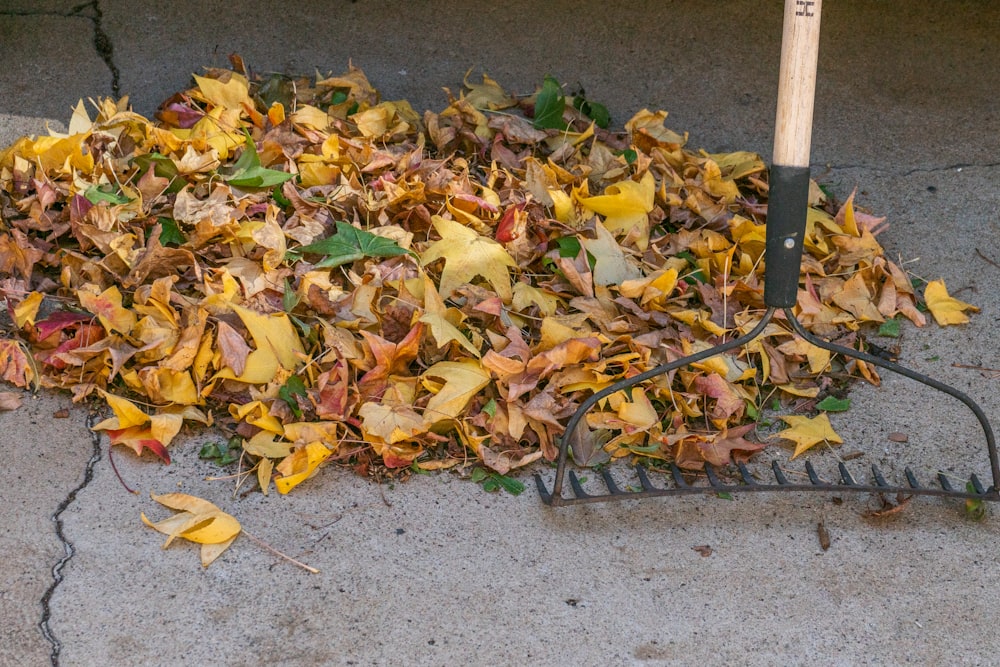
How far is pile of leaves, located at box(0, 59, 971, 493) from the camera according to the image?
1.94 meters

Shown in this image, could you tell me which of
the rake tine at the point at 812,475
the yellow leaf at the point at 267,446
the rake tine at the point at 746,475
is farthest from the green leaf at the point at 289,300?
the rake tine at the point at 812,475

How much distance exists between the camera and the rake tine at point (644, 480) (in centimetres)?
184

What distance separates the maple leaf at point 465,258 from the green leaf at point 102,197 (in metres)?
0.71

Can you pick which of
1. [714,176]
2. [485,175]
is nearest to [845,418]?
[714,176]

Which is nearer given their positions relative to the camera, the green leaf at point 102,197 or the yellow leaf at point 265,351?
the yellow leaf at point 265,351

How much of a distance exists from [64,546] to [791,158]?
1.44 m

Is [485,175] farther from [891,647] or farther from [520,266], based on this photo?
[891,647]

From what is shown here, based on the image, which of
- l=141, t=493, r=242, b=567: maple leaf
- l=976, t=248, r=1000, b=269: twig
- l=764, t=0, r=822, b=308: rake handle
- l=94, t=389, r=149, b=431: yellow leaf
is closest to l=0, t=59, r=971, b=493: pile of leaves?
l=94, t=389, r=149, b=431: yellow leaf

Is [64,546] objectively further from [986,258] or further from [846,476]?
[986,258]

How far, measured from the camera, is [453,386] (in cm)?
192

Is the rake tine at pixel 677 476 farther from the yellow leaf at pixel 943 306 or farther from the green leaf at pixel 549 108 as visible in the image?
the green leaf at pixel 549 108

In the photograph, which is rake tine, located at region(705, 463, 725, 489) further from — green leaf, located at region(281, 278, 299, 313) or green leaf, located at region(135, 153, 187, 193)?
green leaf, located at region(135, 153, 187, 193)

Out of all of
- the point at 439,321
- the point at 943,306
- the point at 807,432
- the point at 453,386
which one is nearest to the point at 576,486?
the point at 453,386

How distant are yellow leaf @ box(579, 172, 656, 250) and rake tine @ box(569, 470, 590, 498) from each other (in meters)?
0.64
